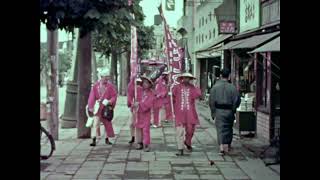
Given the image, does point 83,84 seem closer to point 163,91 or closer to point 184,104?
point 184,104

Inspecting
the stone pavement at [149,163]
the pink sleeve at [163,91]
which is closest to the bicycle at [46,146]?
the stone pavement at [149,163]

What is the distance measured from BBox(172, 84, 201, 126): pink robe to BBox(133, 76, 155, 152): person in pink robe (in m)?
0.76

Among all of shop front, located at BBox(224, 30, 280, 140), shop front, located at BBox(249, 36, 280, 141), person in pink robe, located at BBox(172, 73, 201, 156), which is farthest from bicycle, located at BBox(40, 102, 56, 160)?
shop front, located at BBox(249, 36, 280, 141)

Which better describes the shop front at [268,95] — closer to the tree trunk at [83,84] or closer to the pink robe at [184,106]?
the pink robe at [184,106]

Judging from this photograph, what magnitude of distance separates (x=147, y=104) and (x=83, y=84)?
2756mm

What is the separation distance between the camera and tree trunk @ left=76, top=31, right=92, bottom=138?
15.4 metres

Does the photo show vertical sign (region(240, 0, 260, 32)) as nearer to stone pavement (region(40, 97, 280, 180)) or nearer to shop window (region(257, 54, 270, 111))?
shop window (region(257, 54, 270, 111))

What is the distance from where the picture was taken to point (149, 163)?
11156mm
